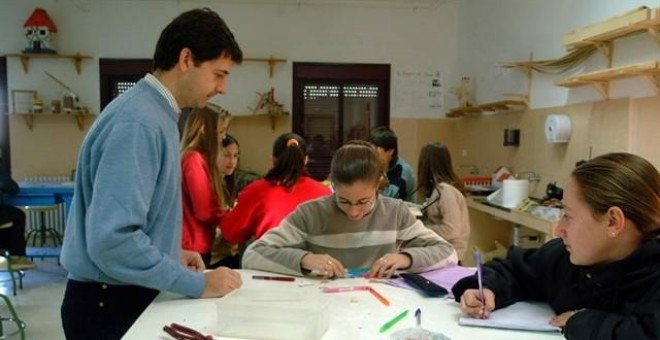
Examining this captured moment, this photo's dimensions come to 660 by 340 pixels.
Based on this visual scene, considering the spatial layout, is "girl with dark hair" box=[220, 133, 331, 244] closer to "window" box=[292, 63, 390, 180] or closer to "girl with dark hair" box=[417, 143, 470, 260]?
"girl with dark hair" box=[417, 143, 470, 260]

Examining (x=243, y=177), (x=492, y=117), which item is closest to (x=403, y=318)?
(x=243, y=177)

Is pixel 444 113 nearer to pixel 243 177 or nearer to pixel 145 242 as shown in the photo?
pixel 243 177

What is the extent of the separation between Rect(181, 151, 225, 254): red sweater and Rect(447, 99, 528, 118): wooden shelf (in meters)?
2.85

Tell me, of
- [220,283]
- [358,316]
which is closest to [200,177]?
[220,283]

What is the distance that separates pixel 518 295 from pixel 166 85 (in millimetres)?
1008

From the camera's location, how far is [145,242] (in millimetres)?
1093

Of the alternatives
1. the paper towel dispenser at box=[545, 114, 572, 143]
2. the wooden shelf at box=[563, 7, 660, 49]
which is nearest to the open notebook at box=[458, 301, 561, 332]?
the wooden shelf at box=[563, 7, 660, 49]

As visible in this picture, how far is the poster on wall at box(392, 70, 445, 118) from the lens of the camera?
6.01 m

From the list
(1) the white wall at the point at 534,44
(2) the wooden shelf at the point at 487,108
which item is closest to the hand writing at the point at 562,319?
(1) the white wall at the point at 534,44

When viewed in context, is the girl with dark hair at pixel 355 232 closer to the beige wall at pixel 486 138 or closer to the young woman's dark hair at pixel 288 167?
the young woman's dark hair at pixel 288 167

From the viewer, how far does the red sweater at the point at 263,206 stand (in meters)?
2.30

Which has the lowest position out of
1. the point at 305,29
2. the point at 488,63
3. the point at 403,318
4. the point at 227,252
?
the point at 227,252

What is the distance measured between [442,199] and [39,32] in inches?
192

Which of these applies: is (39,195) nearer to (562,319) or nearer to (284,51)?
(284,51)
